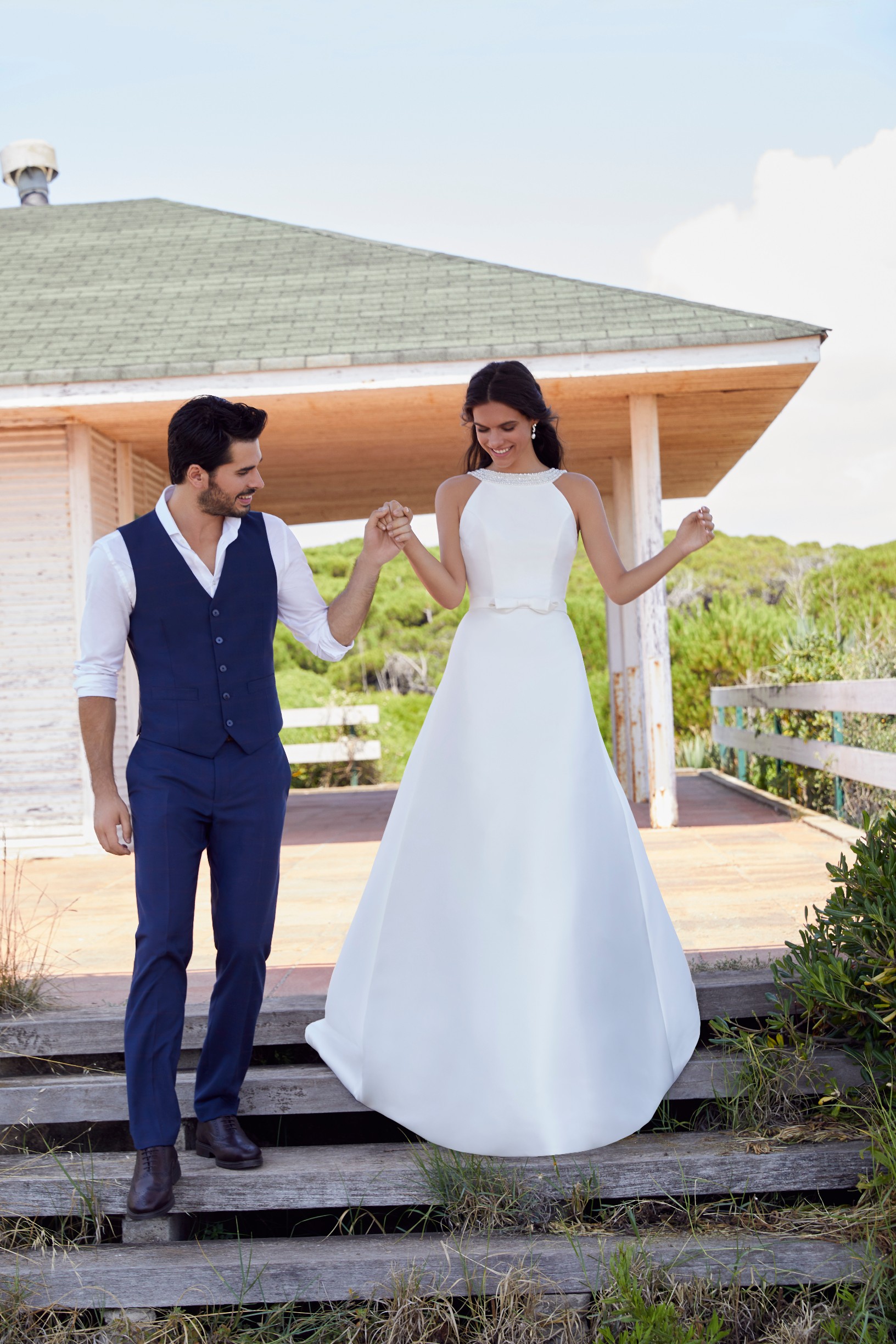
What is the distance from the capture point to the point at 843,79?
4209 centimetres

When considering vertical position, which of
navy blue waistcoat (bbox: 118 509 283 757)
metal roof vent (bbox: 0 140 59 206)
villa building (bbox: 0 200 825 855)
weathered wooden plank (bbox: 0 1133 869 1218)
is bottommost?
weathered wooden plank (bbox: 0 1133 869 1218)

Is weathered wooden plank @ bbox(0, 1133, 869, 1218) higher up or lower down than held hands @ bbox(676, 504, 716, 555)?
lower down

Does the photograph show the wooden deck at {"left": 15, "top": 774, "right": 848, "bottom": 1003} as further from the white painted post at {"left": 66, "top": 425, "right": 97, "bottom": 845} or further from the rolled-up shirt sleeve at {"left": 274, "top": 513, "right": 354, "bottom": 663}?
the rolled-up shirt sleeve at {"left": 274, "top": 513, "right": 354, "bottom": 663}

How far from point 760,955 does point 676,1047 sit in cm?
103

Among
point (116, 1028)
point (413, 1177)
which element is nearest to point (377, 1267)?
point (413, 1177)

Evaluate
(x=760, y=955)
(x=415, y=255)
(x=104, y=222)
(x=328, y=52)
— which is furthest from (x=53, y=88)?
(x=760, y=955)

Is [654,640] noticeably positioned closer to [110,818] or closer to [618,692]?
[618,692]

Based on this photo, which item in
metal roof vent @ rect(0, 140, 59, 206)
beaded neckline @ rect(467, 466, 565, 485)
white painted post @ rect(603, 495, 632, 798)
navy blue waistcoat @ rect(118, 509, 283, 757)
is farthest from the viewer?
metal roof vent @ rect(0, 140, 59, 206)

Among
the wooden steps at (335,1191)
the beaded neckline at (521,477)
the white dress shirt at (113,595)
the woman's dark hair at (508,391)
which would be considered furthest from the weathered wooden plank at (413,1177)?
the woman's dark hair at (508,391)

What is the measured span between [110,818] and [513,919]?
1.02 meters

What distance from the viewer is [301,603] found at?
299cm

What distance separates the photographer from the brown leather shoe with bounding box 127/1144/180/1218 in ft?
8.55

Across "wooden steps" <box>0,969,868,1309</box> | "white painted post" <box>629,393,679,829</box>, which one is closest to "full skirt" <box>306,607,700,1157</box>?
"wooden steps" <box>0,969,868,1309</box>

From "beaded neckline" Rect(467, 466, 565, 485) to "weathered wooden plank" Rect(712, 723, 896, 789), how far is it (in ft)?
12.8
